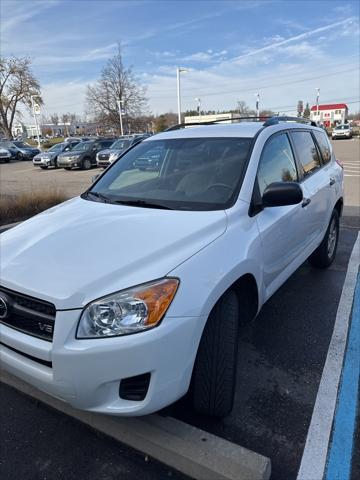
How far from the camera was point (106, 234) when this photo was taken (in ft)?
7.79

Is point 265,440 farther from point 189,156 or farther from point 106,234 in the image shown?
point 189,156

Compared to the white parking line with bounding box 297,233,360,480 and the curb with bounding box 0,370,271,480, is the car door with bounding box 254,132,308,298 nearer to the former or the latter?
the white parking line with bounding box 297,233,360,480

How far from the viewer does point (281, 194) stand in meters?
2.62

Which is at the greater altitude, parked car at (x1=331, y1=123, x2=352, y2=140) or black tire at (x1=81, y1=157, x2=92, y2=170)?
parked car at (x1=331, y1=123, x2=352, y2=140)

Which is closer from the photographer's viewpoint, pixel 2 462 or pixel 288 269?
pixel 2 462

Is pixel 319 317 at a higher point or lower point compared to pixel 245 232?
lower

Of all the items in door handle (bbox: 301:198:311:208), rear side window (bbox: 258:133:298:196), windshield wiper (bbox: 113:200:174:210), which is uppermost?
rear side window (bbox: 258:133:298:196)

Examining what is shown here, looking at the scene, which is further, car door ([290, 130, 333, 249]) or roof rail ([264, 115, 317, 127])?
car door ([290, 130, 333, 249])

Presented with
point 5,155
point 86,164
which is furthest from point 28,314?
point 5,155

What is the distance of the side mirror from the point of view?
2.62 metres

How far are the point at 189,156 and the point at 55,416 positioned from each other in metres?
2.24

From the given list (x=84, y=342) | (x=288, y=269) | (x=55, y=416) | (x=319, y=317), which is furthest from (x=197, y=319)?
(x=319, y=317)

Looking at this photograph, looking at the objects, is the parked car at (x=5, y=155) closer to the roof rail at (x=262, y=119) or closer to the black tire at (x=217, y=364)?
the roof rail at (x=262, y=119)

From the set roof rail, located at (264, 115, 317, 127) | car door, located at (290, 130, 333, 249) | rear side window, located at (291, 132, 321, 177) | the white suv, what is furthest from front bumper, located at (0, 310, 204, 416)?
rear side window, located at (291, 132, 321, 177)
